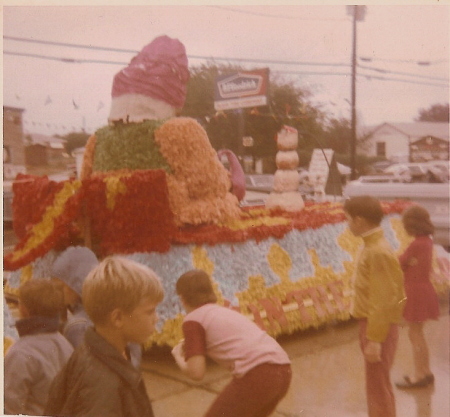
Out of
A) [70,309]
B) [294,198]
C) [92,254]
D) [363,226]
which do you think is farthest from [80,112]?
[363,226]

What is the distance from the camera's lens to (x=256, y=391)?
2.36m

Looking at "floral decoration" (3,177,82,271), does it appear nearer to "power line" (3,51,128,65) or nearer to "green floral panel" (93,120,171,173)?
"green floral panel" (93,120,171,173)

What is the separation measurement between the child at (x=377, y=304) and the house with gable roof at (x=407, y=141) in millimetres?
251

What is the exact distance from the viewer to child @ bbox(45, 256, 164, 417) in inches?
80.0

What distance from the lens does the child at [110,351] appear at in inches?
80.0

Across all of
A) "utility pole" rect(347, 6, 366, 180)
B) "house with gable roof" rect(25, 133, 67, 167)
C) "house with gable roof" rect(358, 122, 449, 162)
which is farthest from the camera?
"house with gable roof" rect(25, 133, 67, 167)

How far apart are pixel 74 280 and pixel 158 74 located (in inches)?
47.0

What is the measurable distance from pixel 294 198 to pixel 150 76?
3.39 ft

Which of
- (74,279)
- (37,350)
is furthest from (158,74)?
(37,350)

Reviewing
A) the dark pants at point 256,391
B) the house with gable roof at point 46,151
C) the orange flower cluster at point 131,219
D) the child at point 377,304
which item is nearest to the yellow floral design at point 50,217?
the orange flower cluster at point 131,219

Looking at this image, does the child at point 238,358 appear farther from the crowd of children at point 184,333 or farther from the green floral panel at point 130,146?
the green floral panel at point 130,146

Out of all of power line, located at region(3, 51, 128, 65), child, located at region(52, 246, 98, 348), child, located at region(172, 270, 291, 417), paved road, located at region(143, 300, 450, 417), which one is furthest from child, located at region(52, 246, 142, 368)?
power line, located at region(3, 51, 128, 65)

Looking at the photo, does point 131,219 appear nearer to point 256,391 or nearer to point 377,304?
point 256,391

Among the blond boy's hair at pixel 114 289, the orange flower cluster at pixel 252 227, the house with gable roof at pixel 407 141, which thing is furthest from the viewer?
the orange flower cluster at pixel 252 227
